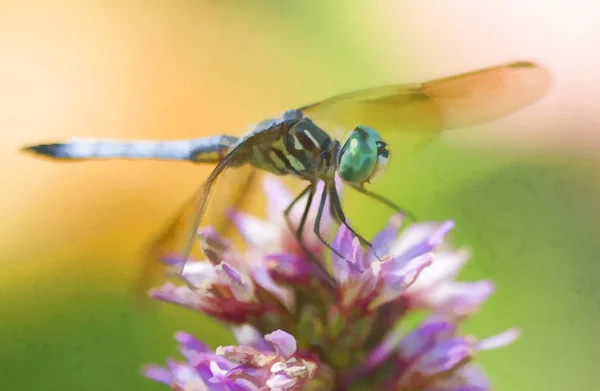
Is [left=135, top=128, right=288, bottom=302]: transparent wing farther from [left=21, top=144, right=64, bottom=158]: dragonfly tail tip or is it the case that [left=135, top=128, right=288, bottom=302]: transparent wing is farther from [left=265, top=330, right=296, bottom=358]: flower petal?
[left=21, top=144, right=64, bottom=158]: dragonfly tail tip

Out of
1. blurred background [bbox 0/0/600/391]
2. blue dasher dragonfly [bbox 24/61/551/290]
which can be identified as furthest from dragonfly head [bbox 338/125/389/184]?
blurred background [bbox 0/0/600/391]

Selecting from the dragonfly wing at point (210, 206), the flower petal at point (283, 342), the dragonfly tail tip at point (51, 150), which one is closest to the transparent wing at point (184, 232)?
the dragonfly wing at point (210, 206)

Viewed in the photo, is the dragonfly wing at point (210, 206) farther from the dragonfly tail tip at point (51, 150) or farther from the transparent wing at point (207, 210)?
the dragonfly tail tip at point (51, 150)

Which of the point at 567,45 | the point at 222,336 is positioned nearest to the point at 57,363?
the point at 222,336

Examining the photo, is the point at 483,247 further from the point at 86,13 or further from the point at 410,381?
the point at 86,13

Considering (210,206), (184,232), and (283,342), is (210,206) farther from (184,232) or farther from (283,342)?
(283,342)

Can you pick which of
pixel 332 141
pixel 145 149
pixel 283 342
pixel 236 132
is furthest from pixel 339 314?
pixel 236 132
